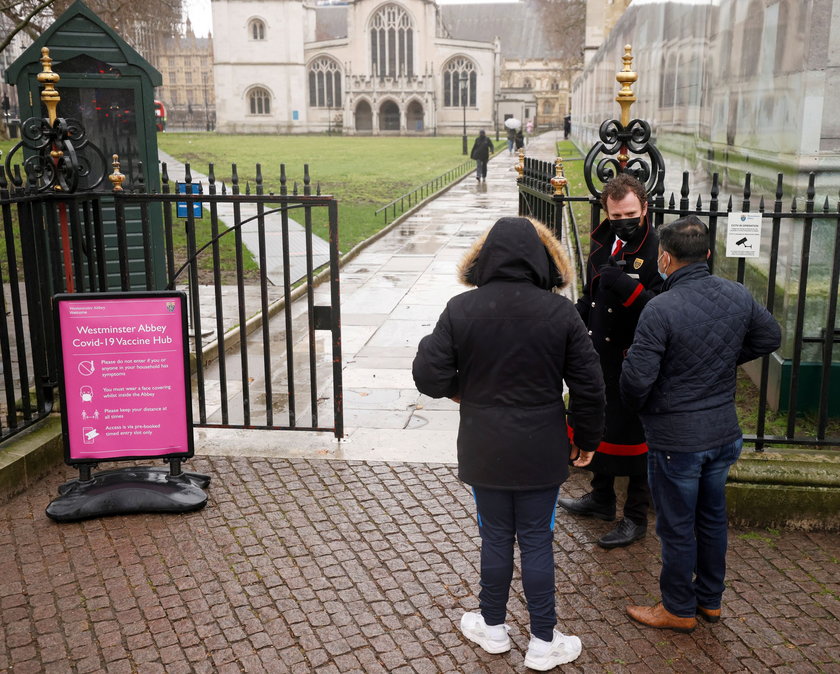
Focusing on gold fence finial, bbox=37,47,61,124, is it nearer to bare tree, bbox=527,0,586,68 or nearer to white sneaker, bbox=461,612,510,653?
white sneaker, bbox=461,612,510,653

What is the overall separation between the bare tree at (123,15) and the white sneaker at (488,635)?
1931cm

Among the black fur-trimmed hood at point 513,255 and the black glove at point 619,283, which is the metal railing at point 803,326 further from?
the black fur-trimmed hood at point 513,255

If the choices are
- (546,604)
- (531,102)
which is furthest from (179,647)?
(531,102)

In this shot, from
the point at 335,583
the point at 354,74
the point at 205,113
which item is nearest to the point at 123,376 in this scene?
the point at 335,583

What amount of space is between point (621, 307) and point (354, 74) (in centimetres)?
8655

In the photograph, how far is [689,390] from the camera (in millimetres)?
3871

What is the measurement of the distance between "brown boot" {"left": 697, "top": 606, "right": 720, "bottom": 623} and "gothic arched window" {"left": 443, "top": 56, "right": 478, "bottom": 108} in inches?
3417

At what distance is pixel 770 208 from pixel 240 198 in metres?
4.06

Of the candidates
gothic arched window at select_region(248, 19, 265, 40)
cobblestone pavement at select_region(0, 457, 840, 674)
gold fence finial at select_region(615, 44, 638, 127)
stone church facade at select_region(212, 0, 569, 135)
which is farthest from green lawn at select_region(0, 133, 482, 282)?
gothic arched window at select_region(248, 19, 265, 40)

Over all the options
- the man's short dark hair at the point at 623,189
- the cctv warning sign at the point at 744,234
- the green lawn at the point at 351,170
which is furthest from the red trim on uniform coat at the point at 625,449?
the green lawn at the point at 351,170

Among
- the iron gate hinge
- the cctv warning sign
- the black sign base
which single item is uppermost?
the cctv warning sign

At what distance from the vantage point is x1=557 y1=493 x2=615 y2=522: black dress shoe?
5.22 m

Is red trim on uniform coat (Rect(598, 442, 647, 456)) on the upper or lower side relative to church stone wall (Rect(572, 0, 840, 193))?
lower

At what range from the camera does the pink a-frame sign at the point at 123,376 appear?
5309mm
